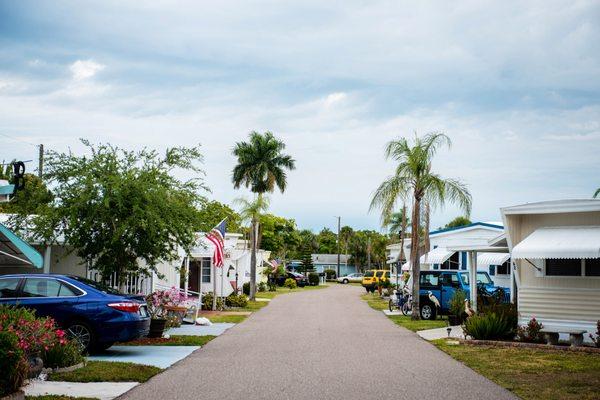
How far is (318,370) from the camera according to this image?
42.9 feet

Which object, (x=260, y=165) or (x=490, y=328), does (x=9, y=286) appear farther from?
(x=260, y=165)

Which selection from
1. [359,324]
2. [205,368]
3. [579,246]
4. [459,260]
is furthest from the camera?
[459,260]

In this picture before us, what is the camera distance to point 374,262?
111 meters

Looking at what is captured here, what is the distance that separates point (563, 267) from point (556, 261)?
0.22 meters

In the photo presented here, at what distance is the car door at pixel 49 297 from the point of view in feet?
47.0

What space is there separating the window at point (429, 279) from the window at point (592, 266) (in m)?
9.40

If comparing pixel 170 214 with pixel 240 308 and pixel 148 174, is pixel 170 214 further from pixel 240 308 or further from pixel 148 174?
pixel 240 308

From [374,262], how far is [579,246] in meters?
94.5

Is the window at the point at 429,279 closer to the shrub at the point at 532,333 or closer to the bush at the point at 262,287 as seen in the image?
the shrub at the point at 532,333

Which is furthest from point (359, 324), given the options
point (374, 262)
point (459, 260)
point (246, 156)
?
point (374, 262)

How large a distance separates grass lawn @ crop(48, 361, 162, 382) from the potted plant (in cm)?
480

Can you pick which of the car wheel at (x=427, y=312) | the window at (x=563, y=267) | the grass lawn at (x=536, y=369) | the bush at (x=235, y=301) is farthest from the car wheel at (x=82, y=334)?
the bush at (x=235, y=301)

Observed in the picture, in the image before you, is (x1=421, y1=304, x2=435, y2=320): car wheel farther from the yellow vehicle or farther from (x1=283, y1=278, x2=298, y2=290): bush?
(x1=283, y1=278, x2=298, y2=290): bush

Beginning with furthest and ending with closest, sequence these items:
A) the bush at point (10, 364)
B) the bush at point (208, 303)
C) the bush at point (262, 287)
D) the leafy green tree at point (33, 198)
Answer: the bush at point (262, 287) → the bush at point (208, 303) → the leafy green tree at point (33, 198) → the bush at point (10, 364)
